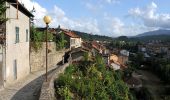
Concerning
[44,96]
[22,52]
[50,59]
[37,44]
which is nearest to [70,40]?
[50,59]

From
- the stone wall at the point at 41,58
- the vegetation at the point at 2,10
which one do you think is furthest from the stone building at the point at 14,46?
the stone wall at the point at 41,58

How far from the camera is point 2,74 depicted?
2094 centimetres

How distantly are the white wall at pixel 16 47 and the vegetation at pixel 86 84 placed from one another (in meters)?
3.54

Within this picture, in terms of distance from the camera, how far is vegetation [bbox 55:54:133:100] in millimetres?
18206

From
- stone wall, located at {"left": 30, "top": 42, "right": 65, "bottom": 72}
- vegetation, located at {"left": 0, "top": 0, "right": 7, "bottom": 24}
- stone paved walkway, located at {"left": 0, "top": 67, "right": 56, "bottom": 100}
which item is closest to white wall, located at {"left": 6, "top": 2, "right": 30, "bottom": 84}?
stone paved walkway, located at {"left": 0, "top": 67, "right": 56, "bottom": 100}

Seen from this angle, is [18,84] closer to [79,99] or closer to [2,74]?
[2,74]

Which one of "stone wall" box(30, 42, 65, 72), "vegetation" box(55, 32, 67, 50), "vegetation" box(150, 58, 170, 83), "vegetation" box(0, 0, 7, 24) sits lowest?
"vegetation" box(150, 58, 170, 83)

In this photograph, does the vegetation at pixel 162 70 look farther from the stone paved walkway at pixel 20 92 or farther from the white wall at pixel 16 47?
the stone paved walkway at pixel 20 92

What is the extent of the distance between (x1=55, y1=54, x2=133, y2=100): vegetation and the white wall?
3.54 meters

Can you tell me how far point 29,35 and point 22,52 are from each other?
474cm

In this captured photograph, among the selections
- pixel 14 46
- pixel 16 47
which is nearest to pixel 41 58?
pixel 16 47

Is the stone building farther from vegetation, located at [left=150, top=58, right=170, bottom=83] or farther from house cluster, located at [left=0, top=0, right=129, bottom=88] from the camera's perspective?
vegetation, located at [left=150, top=58, right=170, bottom=83]

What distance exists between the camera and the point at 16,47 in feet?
82.8

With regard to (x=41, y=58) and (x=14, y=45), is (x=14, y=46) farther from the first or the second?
(x=41, y=58)
